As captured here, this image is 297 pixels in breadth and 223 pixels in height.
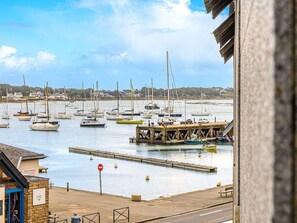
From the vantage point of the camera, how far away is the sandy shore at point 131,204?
29359 mm

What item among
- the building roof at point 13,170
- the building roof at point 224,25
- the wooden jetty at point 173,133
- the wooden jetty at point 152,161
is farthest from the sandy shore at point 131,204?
the wooden jetty at point 173,133

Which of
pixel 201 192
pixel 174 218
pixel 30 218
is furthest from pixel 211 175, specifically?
pixel 30 218

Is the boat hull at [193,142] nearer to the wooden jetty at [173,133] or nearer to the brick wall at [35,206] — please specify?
the wooden jetty at [173,133]

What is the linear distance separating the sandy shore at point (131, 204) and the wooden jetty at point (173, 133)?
6251 cm

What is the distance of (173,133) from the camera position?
103938 mm

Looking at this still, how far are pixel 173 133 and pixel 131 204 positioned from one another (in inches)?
2786

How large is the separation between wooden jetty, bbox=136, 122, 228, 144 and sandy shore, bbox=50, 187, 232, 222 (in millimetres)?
62507

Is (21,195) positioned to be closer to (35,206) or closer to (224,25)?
(35,206)

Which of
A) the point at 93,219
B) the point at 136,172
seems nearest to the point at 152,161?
the point at 136,172

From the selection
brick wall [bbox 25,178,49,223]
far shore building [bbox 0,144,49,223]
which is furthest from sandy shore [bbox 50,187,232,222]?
far shore building [bbox 0,144,49,223]

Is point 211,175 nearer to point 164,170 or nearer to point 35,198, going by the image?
point 164,170

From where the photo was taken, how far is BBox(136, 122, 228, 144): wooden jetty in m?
102

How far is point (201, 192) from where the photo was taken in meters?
39.2

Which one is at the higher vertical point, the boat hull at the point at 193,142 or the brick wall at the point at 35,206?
the brick wall at the point at 35,206
